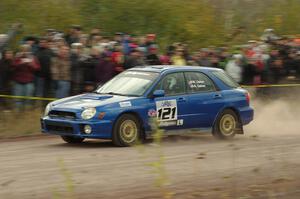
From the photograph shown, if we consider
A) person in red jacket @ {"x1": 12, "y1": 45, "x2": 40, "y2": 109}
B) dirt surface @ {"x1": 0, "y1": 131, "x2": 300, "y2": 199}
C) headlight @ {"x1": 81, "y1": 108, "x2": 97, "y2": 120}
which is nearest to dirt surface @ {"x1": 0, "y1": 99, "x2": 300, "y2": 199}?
dirt surface @ {"x1": 0, "y1": 131, "x2": 300, "y2": 199}

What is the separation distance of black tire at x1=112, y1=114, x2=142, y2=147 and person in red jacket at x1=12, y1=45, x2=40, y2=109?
13.8 feet

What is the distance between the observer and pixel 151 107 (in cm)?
1433

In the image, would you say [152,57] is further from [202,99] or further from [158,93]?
[158,93]

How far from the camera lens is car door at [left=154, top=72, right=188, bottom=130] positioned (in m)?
14.5

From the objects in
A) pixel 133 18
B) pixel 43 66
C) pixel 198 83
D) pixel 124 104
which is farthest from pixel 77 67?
pixel 133 18

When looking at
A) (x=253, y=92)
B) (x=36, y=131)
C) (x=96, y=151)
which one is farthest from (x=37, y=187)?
(x=253, y=92)

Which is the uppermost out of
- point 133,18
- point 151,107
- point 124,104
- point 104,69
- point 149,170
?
point 133,18

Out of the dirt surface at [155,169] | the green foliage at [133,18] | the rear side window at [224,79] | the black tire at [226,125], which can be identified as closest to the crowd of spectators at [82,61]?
the dirt surface at [155,169]

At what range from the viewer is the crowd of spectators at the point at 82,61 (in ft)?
57.4

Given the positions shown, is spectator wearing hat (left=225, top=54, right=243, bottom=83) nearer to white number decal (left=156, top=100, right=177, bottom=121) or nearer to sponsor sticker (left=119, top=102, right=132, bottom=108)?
white number decal (left=156, top=100, right=177, bottom=121)

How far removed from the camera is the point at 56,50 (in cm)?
1791

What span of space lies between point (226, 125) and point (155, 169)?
5.24 m

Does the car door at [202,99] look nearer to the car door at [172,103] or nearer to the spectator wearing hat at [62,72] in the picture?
the car door at [172,103]

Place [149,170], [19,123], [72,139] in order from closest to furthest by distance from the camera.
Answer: [149,170] < [72,139] < [19,123]
